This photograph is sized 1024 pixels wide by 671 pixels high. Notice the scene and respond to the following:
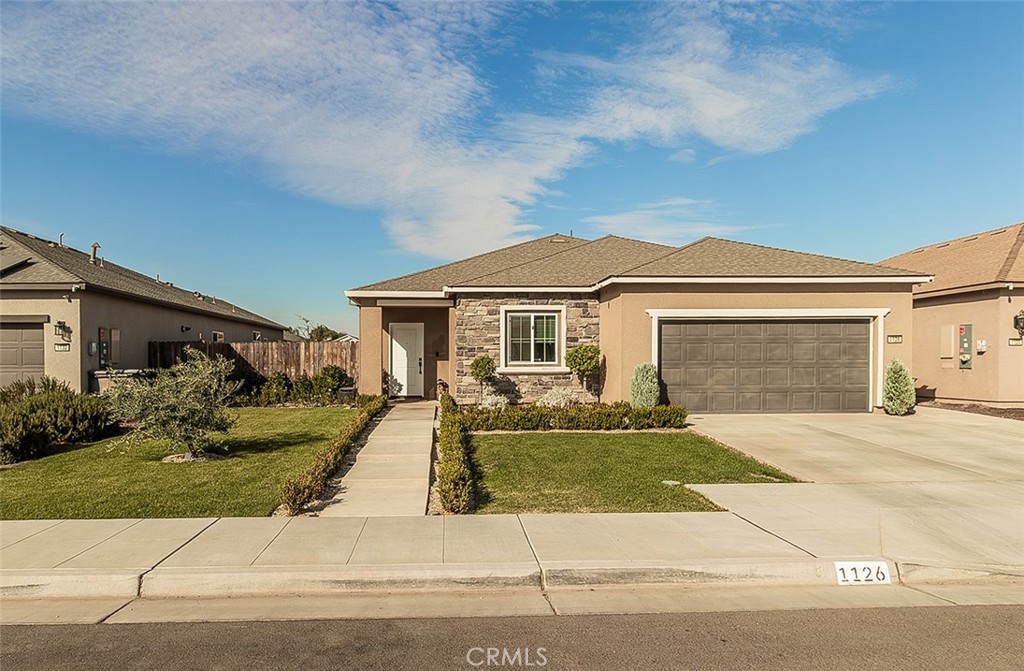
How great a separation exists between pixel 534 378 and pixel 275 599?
39.8ft

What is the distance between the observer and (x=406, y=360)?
19438mm

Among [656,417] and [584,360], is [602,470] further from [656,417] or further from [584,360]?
[584,360]

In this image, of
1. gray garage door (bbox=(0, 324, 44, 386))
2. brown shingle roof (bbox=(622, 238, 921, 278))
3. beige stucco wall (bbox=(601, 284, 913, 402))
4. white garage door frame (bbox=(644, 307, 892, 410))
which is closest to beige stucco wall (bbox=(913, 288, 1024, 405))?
brown shingle roof (bbox=(622, 238, 921, 278))

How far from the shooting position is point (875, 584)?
215 inches

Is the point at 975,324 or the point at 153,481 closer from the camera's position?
the point at 153,481

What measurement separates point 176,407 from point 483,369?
26.2 ft

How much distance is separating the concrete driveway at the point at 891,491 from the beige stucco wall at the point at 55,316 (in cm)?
1490

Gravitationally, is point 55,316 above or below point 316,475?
above

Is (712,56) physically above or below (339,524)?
above

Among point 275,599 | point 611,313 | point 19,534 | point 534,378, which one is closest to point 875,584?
point 275,599

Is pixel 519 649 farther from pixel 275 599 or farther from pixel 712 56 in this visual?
pixel 712 56

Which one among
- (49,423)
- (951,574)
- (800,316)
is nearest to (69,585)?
(951,574)

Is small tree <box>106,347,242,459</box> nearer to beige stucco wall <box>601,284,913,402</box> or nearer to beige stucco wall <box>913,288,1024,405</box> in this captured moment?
beige stucco wall <box>601,284,913,402</box>

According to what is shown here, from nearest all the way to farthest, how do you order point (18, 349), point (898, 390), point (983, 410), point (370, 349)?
point (898, 390), point (18, 349), point (983, 410), point (370, 349)
